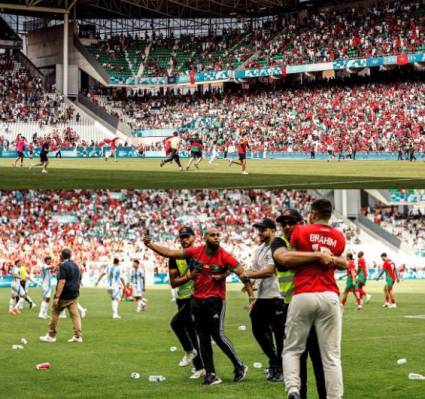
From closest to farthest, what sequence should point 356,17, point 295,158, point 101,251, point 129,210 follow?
point 101,251 → point 129,210 → point 295,158 → point 356,17

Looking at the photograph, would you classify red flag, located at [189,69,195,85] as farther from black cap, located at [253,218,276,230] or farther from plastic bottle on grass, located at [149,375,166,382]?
plastic bottle on grass, located at [149,375,166,382]

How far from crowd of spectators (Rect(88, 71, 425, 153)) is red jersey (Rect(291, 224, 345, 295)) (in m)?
51.3

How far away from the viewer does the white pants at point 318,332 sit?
8.00m

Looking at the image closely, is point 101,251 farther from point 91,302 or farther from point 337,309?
point 337,309

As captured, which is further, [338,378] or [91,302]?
[91,302]

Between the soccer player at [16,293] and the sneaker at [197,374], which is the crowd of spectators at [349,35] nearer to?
the soccer player at [16,293]

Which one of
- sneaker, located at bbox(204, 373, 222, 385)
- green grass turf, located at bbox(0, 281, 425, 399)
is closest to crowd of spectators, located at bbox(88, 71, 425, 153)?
green grass turf, located at bbox(0, 281, 425, 399)

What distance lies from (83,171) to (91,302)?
14268mm

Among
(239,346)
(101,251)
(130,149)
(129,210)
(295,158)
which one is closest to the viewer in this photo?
(239,346)

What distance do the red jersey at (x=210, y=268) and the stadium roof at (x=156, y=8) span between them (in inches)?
2857

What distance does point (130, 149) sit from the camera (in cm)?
7200

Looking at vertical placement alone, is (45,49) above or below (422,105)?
above

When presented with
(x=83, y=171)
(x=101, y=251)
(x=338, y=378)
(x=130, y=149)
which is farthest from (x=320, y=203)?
(x=130, y=149)

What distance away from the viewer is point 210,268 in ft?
34.8
